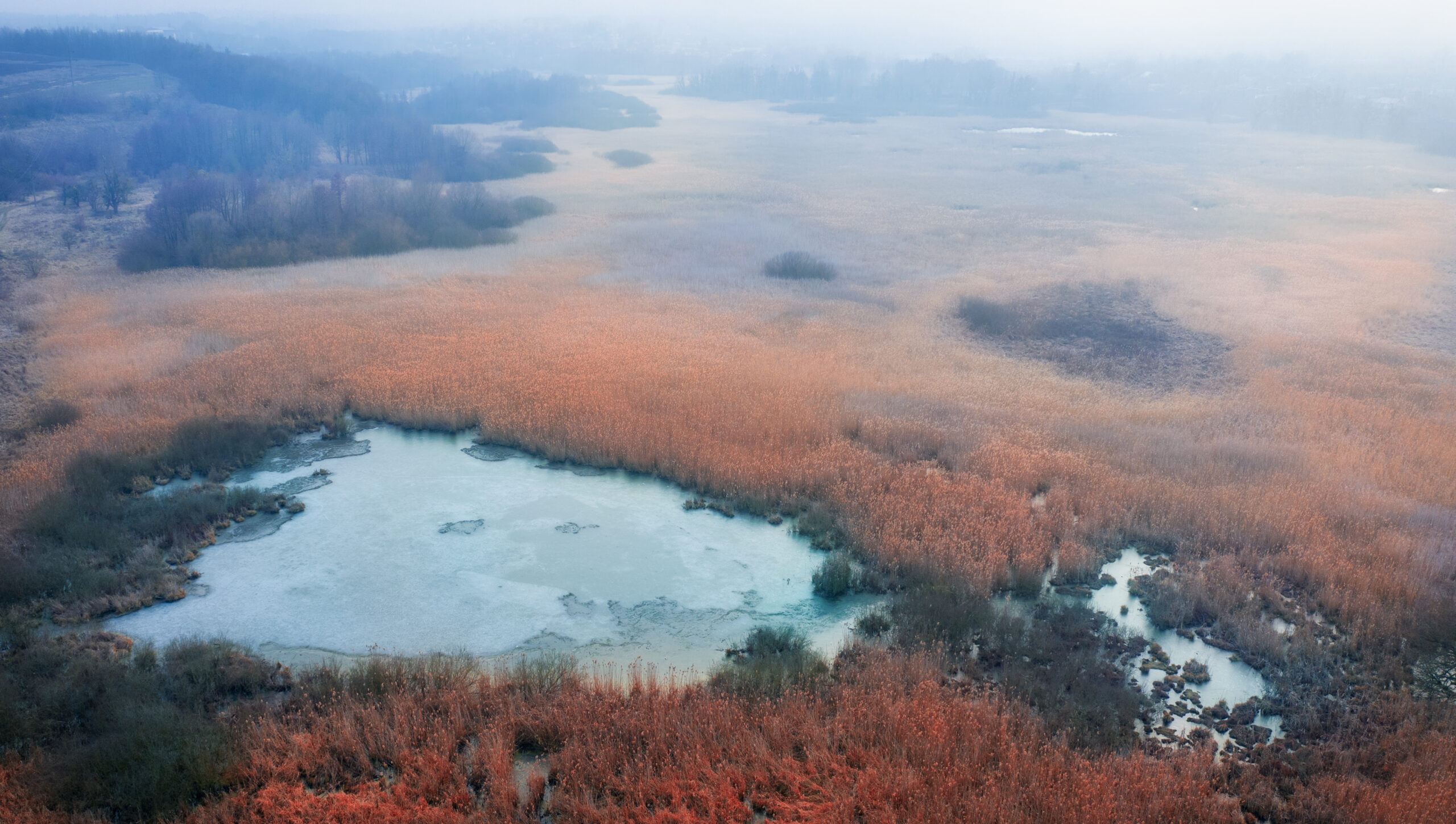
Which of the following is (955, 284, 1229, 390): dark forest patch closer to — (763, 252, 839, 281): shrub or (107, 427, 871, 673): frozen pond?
(763, 252, 839, 281): shrub

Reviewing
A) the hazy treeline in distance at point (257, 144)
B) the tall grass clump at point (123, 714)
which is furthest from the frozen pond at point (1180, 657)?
the hazy treeline in distance at point (257, 144)

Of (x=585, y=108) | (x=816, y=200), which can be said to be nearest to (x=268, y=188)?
(x=816, y=200)

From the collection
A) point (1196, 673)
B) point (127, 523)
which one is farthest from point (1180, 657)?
point (127, 523)

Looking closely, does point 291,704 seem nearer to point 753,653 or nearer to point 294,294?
point 753,653

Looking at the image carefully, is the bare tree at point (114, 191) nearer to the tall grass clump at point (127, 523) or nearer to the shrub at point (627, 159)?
the tall grass clump at point (127, 523)

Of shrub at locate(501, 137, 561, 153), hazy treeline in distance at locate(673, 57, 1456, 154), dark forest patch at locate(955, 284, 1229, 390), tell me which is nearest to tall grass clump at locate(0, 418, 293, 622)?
dark forest patch at locate(955, 284, 1229, 390)

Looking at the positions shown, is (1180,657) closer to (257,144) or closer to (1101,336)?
(1101,336)
